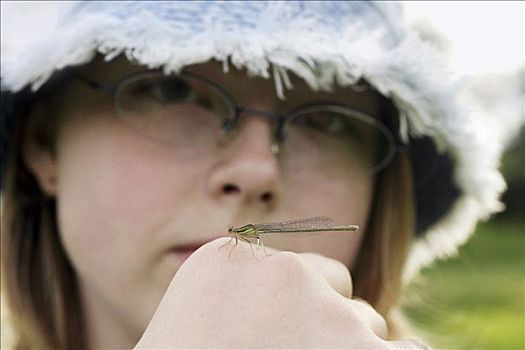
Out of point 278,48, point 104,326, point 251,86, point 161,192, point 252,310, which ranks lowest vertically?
point 104,326

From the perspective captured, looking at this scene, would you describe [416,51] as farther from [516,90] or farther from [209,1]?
[516,90]

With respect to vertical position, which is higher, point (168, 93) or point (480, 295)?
point (168, 93)

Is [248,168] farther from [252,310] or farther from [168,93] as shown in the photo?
[252,310]

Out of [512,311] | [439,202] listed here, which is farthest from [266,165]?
Result: [512,311]

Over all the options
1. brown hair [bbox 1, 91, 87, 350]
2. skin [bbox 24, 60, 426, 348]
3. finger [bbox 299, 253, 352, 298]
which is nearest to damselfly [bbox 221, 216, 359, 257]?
finger [bbox 299, 253, 352, 298]

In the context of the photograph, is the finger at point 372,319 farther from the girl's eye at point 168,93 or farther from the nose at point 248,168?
the girl's eye at point 168,93

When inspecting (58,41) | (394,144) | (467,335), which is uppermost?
(58,41)

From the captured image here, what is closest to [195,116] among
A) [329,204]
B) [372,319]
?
[329,204]
